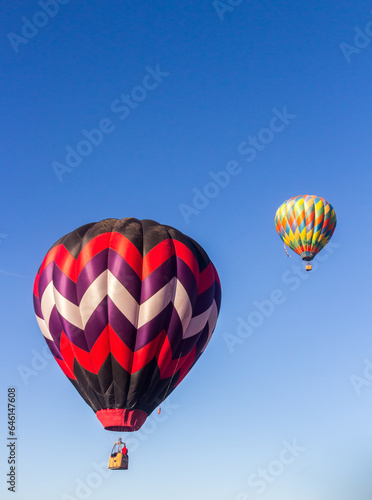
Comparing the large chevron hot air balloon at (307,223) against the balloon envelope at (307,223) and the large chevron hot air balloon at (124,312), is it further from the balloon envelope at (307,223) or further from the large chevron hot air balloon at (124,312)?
the large chevron hot air balloon at (124,312)

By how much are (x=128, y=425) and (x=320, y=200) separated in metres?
17.0

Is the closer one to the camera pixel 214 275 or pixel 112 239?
pixel 112 239

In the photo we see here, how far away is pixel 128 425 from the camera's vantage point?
790 inches

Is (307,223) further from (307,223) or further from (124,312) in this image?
(124,312)

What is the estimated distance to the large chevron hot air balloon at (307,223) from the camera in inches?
1316

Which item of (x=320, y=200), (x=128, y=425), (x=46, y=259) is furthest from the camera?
(x=320, y=200)

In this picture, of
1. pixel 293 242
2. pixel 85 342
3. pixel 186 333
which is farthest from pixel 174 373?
pixel 293 242

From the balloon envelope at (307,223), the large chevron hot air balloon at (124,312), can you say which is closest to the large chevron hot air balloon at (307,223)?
the balloon envelope at (307,223)

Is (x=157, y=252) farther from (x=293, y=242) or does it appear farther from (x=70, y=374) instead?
(x=293, y=242)

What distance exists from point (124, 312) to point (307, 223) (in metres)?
15.2

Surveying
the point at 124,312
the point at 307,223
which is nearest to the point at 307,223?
the point at 307,223

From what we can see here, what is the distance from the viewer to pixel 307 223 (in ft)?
110

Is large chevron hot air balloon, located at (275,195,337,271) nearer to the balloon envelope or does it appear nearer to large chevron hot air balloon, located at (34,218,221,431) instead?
the balloon envelope

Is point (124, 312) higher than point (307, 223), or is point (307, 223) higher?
point (307, 223)
